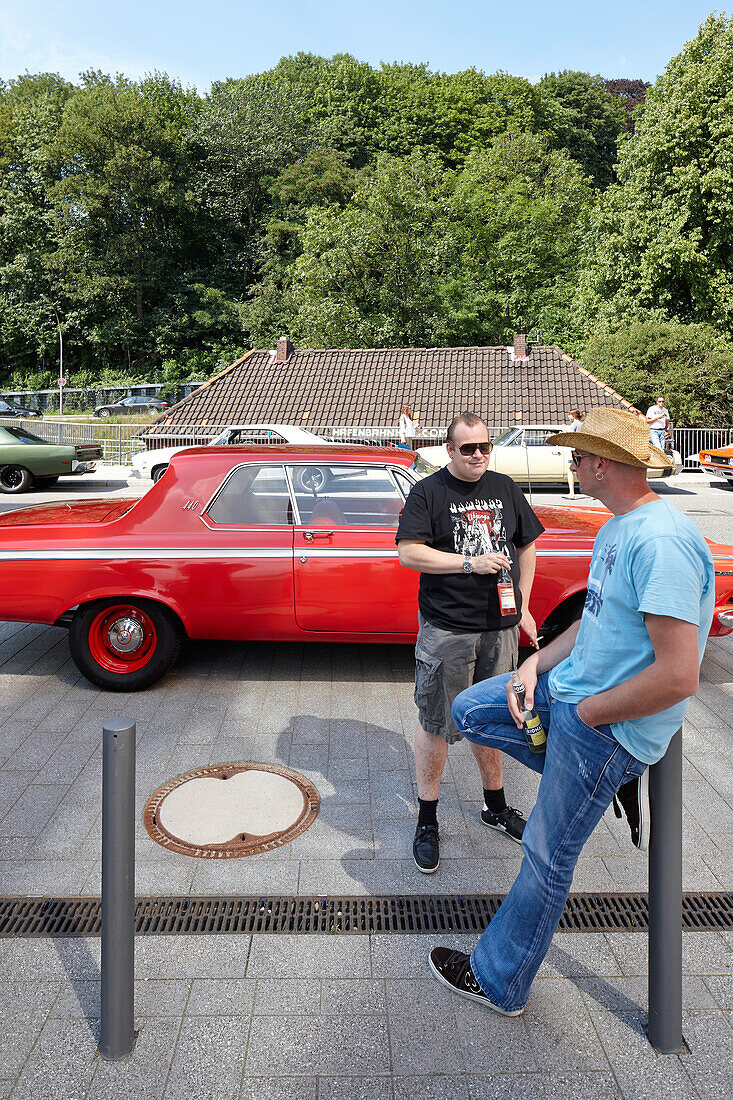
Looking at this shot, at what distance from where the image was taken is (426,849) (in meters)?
3.94

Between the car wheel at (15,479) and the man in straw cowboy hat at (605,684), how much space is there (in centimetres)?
1676

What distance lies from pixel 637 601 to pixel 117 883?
1.76 meters

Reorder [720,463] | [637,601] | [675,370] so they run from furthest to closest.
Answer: [675,370], [720,463], [637,601]

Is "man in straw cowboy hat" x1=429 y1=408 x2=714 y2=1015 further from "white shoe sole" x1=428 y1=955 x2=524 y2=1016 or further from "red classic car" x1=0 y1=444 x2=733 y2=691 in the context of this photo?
"red classic car" x1=0 y1=444 x2=733 y2=691

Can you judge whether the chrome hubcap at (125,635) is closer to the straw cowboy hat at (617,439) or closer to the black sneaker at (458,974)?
the black sneaker at (458,974)

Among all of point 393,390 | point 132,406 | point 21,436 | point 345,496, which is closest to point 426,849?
point 345,496

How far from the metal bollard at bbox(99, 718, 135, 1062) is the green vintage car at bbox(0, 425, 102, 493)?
16.6 meters

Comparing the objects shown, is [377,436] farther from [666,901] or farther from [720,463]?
[666,901]

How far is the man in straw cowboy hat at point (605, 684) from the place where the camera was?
242cm

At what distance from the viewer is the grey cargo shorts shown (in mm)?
3889

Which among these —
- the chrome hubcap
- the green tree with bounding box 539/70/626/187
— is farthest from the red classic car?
the green tree with bounding box 539/70/626/187

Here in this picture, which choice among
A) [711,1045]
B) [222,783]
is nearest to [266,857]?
[222,783]

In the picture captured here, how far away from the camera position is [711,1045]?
2.88m

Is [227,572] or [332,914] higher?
[227,572]
